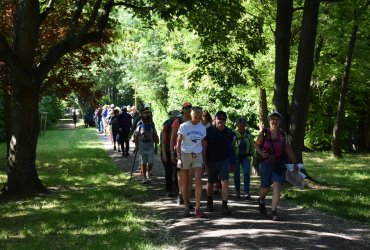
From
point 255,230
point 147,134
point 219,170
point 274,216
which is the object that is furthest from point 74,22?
point 255,230

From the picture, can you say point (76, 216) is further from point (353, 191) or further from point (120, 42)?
point (120, 42)

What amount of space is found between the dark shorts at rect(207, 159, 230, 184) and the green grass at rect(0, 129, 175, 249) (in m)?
1.35

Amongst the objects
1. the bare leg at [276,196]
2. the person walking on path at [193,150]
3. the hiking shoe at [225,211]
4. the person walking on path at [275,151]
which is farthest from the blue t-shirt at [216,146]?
the bare leg at [276,196]

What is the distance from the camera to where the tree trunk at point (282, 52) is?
12922 millimetres

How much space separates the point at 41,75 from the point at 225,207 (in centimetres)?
534

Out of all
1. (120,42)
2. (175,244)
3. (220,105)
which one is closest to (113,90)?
(220,105)

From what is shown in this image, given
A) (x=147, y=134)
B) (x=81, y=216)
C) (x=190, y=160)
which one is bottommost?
(x=81, y=216)

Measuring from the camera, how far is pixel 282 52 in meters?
13.0

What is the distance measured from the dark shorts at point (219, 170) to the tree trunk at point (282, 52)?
4.32 meters

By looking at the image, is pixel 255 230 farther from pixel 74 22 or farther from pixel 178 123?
pixel 74 22

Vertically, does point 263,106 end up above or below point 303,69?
below

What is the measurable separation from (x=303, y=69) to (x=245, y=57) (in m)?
3.28

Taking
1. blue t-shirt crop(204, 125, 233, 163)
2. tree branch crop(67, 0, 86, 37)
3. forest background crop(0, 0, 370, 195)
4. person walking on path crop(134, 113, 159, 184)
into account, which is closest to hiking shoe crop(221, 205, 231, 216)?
blue t-shirt crop(204, 125, 233, 163)

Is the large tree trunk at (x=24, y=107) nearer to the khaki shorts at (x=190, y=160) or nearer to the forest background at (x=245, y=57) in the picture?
the forest background at (x=245, y=57)
